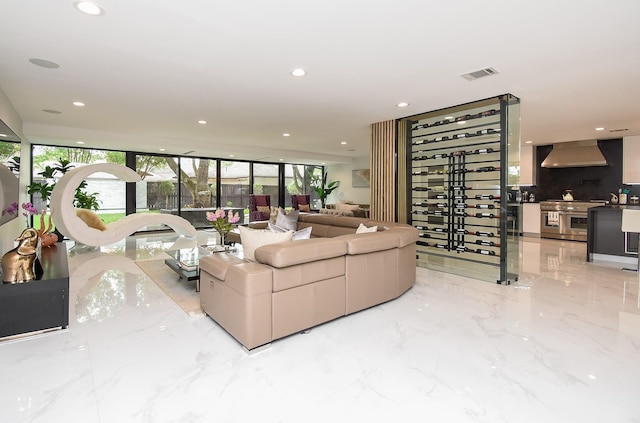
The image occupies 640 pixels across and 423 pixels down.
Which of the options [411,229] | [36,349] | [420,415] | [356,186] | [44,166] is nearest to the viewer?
[420,415]

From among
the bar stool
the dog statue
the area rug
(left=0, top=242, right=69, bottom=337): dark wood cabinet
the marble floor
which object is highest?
the bar stool

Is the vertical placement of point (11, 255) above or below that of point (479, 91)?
below

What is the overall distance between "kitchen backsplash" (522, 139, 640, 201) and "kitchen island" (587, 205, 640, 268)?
2346 millimetres

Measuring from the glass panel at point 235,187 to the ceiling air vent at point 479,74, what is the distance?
8556 mm

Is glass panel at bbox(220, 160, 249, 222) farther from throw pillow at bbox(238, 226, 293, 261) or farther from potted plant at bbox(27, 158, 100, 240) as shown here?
throw pillow at bbox(238, 226, 293, 261)

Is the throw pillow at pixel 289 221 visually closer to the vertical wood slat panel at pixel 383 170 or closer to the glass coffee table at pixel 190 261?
the glass coffee table at pixel 190 261

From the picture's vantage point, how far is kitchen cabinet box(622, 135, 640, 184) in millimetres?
7309

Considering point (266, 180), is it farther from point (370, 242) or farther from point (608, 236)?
point (608, 236)

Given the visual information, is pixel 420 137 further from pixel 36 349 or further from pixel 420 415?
pixel 36 349

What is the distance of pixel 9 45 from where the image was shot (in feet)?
9.41

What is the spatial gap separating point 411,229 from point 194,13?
3.08m

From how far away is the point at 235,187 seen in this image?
36.4 feet

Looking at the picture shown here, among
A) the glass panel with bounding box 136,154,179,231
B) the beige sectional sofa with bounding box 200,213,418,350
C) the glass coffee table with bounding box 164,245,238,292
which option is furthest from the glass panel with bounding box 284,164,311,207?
the beige sectional sofa with bounding box 200,213,418,350

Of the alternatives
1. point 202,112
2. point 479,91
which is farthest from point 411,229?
point 202,112
